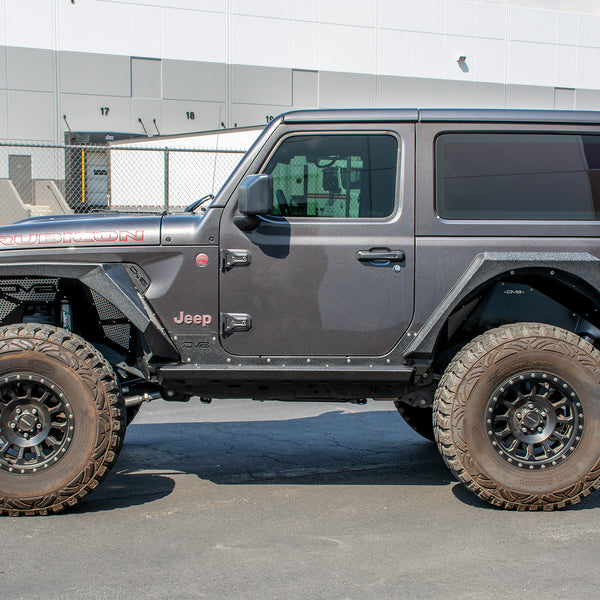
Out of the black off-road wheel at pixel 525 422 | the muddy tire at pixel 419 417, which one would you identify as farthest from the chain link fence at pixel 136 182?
the black off-road wheel at pixel 525 422

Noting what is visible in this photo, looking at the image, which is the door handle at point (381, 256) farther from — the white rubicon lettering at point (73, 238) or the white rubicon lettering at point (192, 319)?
the white rubicon lettering at point (73, 238)

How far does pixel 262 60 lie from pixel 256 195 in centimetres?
2673

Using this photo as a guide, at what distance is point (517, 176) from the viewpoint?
4414mm

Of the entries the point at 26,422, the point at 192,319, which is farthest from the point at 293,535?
the point at 26,422

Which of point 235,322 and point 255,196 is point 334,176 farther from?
point 235,322

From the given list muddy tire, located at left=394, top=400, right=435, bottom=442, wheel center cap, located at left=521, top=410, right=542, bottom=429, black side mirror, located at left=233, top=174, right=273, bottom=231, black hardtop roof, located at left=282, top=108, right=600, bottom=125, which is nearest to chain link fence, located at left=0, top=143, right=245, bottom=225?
muddy tire, located at left=394, top=400, right=435, bottom=442

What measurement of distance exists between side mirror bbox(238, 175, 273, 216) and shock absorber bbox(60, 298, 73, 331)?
1283 mm

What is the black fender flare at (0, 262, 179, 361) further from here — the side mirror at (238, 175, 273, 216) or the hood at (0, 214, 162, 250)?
the side mirror at (238, 175, 273, 216)

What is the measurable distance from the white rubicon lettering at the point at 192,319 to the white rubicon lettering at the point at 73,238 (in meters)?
0.48

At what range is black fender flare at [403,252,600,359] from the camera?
4.22 meters

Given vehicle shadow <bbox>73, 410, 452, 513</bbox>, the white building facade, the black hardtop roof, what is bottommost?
vehicle shadow <bbox>73, 410, 452, 513</bbox>

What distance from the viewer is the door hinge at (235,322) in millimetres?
4285

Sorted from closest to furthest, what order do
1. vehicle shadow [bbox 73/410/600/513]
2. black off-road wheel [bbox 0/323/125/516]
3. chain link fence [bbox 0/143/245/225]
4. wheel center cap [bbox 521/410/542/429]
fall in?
black off-road wheel [bbox 0/323/125/516], wheel center cap [bbox 521/410/542/429], vehicle shadow [bbox 73/410/600/513], chain link fence [bbox 0/143/245/225]

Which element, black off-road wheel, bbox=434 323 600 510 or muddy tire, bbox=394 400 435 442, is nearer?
black off-road wheel, bbox=434 323 600 510
